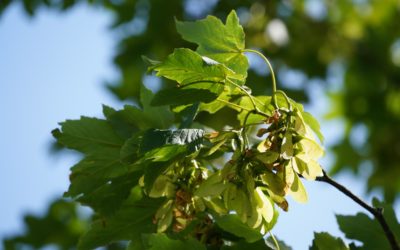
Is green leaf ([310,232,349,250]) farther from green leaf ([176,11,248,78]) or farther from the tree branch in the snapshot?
green leaf ([176,11,248,78])

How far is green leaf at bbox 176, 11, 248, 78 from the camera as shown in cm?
181

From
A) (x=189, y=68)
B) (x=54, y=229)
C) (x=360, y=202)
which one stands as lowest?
(x=360, y=202)

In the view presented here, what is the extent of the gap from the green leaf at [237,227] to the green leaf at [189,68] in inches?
13.5

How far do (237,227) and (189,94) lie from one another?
0.34 meters

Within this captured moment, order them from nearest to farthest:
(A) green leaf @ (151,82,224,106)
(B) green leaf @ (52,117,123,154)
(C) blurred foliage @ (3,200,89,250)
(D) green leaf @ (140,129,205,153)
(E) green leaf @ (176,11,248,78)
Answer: (D) green leaf @ (140,129,205,153) → (A) green leaf @ (151,82,224,106) → (E) green leaf @ (176,11,248,78) → (B) green leaf @ (52,117,123,154) → (C) blurred foliage @ (3,200,89,250)

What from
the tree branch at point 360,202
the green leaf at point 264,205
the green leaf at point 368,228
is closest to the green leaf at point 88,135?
the green leaf at point 264,205

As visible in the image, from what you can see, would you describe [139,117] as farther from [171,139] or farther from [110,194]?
[171,139]

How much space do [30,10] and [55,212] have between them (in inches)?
69.0

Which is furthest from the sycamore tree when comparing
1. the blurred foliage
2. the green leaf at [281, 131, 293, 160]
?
the blurred foliage

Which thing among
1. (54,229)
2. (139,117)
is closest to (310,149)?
(139,117)

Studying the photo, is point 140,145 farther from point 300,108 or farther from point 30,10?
point 30,10

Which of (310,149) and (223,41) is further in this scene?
(223,41)

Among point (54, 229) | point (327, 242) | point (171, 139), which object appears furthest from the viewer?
point (54, 229)

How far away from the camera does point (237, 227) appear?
178 centimetres
